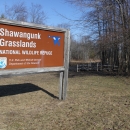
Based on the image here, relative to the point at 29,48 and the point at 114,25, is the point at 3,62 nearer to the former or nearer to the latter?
the point at 29,48

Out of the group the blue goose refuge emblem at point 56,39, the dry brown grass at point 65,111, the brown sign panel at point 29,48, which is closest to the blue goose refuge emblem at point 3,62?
the brown sign panel at point 29,48

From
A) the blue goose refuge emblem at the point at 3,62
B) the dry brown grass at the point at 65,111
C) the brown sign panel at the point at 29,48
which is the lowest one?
A: the dry brown grass at the point at 65,111

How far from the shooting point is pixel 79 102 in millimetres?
7531

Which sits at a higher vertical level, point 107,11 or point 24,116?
point 107,11

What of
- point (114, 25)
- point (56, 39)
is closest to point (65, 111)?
point (56, 39)

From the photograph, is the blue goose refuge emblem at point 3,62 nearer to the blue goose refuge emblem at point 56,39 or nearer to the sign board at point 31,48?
the sign board at point 31,48

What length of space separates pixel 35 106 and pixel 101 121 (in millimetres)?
2379

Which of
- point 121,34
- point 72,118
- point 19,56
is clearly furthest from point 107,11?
point 72,118

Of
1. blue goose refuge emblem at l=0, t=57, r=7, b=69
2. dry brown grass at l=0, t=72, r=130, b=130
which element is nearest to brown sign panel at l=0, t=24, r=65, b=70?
blue goose refuge emblem at l=0, t=57, r=7, b=69

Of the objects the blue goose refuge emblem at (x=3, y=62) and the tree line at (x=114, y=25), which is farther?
the tree line at (x=114, y=25)

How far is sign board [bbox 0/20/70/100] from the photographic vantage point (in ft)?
21.1

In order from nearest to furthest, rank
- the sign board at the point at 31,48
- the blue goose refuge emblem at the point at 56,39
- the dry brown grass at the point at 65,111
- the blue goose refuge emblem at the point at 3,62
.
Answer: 1. the dry brown grass at the point at 65,111
2. the blue goose refuge emblem at the point at 3,62
3. the sign board at the point at 31,48
4. the blue goose refuge emblem at the point at 56,39

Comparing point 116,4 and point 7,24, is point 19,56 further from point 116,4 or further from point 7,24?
point 116,4

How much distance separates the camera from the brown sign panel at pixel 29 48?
21.1 ft
